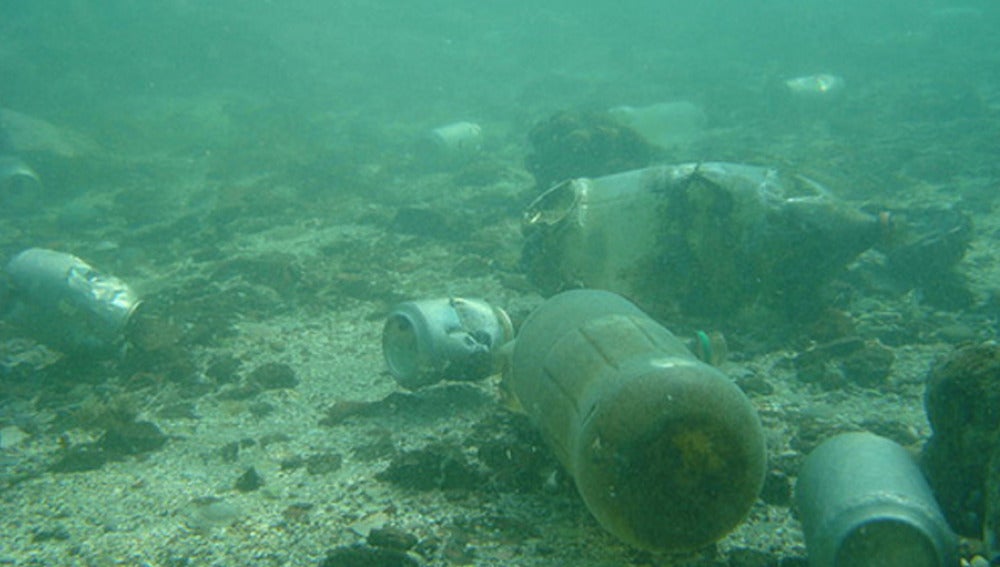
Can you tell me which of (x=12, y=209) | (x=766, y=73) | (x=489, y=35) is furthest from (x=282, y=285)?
(x=489, y=35)

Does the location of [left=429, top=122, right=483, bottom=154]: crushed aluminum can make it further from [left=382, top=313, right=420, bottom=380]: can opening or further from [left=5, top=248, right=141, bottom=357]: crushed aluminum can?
[left=382, top=313, right=420, bottom=380]: can opening

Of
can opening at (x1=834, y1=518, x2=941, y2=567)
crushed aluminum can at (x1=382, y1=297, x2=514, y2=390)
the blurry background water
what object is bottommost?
the blurry background water

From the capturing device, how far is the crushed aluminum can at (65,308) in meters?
6.20

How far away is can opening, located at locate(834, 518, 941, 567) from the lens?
2.85 meters

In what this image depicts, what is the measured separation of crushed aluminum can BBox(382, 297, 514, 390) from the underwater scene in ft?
0.10

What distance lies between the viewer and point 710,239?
5.86 metres

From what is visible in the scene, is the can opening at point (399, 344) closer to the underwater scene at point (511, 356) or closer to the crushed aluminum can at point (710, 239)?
the underwater scene at point (511, 356)

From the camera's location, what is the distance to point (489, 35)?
115 feet

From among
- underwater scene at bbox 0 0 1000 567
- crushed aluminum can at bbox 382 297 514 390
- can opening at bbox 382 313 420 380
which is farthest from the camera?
can opening at bbox 382 313 420 380

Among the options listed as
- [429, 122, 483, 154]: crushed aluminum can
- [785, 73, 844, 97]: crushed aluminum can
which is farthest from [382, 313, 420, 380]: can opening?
[785, 73, 844, 97]: crushed aluminum can

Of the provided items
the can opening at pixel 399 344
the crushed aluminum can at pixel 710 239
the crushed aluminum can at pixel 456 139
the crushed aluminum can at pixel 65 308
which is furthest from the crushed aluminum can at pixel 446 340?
the crushed aluminum can at pixel 456 139

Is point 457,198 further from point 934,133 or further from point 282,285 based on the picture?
point 934,133

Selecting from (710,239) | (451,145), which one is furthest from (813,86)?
(710,239)

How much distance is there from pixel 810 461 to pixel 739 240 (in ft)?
8.95
